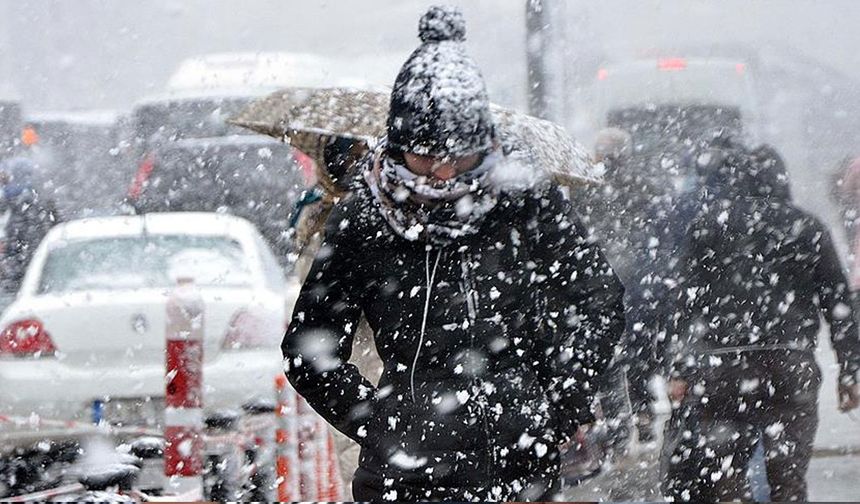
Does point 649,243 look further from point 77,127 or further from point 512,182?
point 77,127

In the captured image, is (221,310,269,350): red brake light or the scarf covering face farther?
(221,310,269,350): red brake light

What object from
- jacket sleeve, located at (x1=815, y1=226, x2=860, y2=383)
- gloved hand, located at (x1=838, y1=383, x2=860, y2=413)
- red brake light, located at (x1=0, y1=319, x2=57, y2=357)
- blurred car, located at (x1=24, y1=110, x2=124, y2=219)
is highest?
jacket sleeve, located at (x1=815, y1=226, x2=860, y2=383)

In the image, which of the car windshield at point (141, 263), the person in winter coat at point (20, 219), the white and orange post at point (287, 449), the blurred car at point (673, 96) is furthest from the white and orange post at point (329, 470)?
the blurred car at point (673, 96)

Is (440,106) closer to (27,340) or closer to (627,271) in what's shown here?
(627,271)

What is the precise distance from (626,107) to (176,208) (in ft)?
18.1

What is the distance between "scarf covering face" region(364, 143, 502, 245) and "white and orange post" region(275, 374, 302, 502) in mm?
2425

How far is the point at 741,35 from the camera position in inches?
1056

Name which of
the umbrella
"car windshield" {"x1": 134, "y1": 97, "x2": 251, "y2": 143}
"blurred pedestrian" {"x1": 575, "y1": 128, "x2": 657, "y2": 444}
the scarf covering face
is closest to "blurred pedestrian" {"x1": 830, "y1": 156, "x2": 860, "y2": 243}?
"blurred pedestrian" {"x1": 575, "y1": 128, "x2": 657, "y2": 444}

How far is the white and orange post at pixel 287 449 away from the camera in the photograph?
18.0 ft

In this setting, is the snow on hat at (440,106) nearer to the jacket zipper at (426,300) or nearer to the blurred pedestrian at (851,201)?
the jacket zipper at (426,300)

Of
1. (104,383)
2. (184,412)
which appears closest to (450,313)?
(184,412)

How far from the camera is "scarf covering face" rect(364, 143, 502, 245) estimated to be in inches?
123

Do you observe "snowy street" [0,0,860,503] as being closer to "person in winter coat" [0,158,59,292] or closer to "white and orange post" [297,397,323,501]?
"white and orange post" [297,397,323,501]

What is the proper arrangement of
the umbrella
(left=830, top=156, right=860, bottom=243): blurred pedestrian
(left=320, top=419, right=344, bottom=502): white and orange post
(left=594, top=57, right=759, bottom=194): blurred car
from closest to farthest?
the umbrella, (left=320, top=419, right=344, bottom=502): white and orange post, (left=830, top=156, right=860, bottom=243): blurred pedestrian, (left=594, top=57, right=759, bottom=194): blurred car
